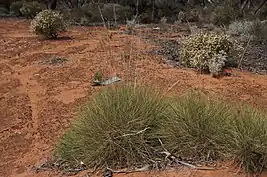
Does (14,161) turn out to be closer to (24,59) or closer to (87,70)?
(87,70)

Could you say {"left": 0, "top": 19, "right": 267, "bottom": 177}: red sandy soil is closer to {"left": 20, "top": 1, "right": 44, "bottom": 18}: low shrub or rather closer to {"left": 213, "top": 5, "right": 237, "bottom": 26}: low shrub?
{"left": 213, "top": 5, "right": 237, "bottom": 26}: low shrub

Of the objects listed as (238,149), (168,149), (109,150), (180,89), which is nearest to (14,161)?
(109,150)

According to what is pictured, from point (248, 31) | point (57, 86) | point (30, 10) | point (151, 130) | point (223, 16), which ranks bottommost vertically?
point (57, 86)

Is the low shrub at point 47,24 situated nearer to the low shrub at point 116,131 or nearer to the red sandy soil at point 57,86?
the red sandy soil at point 57,86

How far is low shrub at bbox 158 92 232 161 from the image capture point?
491 cm

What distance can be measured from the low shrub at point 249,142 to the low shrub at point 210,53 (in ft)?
14.2

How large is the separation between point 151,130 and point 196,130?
1.79 ft

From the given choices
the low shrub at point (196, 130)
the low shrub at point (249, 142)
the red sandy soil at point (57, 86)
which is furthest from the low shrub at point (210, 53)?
the low shrub at point (249, 142)

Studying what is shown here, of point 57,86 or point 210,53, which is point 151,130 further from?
point 210,53

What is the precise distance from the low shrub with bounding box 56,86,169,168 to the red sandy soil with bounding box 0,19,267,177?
0.96ft

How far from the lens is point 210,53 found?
32.3 feet

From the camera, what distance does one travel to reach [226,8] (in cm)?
2011

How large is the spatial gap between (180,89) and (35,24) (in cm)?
812

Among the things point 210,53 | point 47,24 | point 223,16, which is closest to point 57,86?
A: point 210,53
